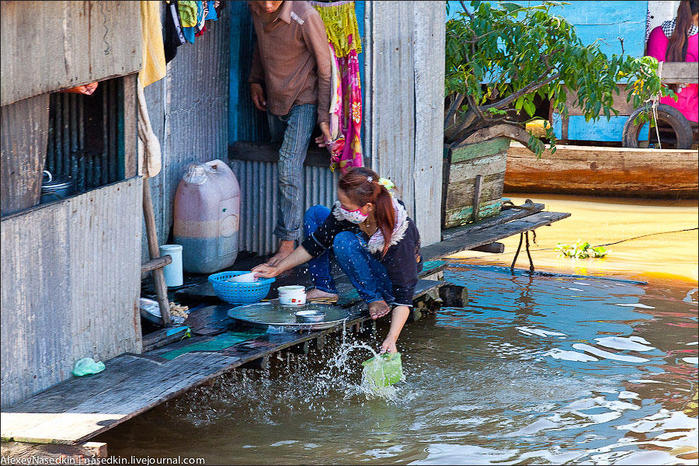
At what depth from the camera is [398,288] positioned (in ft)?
18.3

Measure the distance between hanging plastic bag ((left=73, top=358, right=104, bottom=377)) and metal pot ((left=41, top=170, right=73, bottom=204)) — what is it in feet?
2.72

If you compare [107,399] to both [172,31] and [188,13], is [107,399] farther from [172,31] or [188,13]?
[188,13]

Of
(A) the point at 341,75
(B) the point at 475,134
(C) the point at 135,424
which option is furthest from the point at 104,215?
(B) the point at 475,134

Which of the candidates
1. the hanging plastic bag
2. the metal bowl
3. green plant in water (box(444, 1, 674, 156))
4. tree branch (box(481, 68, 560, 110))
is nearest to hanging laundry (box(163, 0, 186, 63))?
the metal bowl

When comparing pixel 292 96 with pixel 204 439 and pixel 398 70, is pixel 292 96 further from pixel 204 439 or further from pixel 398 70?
pixel 204 439

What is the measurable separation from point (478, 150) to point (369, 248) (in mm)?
2994

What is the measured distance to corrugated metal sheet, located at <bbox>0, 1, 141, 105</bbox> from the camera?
4088mm

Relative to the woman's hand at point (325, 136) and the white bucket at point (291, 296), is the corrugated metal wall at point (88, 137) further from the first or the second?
the woman's hand at point (325, 136)

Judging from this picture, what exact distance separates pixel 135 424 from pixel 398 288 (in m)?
1.70

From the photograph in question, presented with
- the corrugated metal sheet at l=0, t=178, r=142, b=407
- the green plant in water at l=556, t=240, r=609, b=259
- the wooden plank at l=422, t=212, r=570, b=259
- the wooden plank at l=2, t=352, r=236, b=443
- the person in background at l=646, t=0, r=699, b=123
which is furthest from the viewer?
the person in background at l=646, t=0, r=699, b=123

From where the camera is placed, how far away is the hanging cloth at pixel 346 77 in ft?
22.2

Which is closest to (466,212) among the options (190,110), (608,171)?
(190,110)

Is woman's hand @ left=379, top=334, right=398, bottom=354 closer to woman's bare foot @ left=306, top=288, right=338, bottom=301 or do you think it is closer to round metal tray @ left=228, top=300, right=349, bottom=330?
round metal tray @ left=228, top=300, right=349, bottom=330

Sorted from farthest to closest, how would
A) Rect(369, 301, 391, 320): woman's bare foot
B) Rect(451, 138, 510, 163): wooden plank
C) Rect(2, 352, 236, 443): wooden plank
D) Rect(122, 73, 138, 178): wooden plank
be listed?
Rect(451, 138, 510, 163): wooden plank → Rect(369, 301, 391, 320): woman's bare foot → Rect(122, 73, 138, 178): wooden plank → Rect(2, 352, 236, 443): wooden plank
